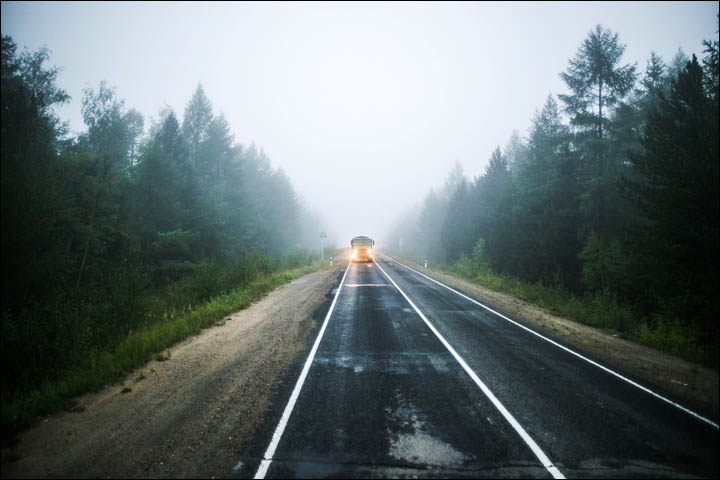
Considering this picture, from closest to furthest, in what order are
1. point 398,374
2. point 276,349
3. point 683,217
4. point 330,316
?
point 398,374
point 276,349
point 683,217
point 330,316

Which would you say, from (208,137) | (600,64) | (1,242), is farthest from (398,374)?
(208,137)

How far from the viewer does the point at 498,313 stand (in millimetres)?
11898

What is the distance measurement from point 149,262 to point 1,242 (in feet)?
32.9

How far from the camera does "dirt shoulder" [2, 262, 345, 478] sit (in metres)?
3.65

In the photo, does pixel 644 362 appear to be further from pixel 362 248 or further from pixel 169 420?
pixel 362 248

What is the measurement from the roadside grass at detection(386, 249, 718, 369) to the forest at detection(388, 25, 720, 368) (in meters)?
0.04

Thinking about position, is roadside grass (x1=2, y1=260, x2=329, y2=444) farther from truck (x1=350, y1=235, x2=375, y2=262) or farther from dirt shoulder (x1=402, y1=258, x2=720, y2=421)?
truck (x1=350, y1=235, x2=375, y2=262)

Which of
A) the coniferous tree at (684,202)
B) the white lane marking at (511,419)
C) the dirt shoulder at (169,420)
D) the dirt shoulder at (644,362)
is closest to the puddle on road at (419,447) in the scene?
the white lane marking at (511,419)

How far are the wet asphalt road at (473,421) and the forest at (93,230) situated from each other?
529 centimetres

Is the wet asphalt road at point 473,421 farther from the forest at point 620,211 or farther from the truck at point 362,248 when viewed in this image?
the truck at point 362,248

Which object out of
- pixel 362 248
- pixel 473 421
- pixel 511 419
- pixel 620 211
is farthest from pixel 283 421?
pixel 362 248

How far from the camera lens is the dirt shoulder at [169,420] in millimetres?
3654

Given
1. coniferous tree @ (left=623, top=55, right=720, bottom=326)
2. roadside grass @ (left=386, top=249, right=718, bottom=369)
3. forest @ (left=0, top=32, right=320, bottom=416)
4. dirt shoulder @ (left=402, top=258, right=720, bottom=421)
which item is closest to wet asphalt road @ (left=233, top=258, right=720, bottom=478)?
dirt shoulder @ (left=402, top=258, right=720, bottom=421)

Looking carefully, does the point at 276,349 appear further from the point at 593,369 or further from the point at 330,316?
the point at 593,369
